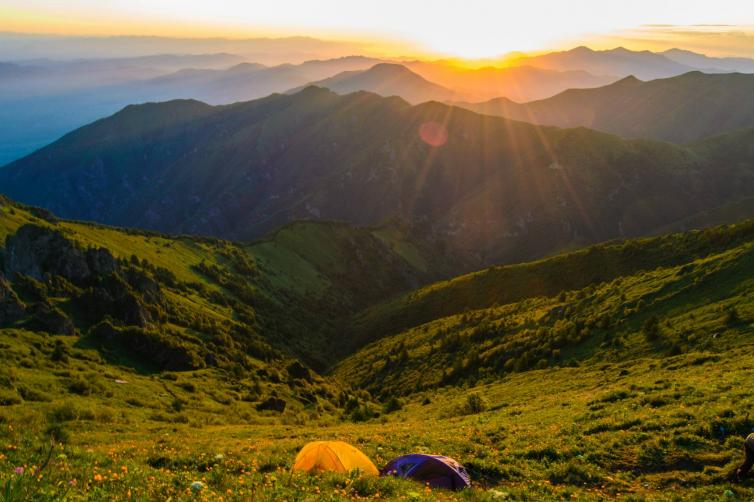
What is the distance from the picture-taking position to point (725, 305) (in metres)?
37.2

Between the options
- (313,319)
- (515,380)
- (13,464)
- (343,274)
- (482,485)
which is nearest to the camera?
(13,464)

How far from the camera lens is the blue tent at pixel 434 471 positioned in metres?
16.0

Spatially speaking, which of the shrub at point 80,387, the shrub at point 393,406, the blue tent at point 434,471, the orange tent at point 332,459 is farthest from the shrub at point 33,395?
the shrub at point 393,406

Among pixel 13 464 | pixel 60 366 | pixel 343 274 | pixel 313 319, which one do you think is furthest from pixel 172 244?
pixel 13 464

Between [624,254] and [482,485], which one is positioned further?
[624,254]

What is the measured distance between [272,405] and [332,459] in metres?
28.6

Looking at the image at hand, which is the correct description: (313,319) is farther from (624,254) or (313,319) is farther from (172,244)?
(624,254)

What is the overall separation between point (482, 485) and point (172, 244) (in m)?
97.0

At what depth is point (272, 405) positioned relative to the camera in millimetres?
43500

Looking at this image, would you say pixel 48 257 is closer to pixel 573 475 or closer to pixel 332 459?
pixel 332 459

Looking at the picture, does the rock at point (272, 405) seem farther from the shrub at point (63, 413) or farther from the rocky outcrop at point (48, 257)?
the rocky outcrop at point (48, 257)

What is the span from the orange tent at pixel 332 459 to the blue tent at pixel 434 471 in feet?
3.24

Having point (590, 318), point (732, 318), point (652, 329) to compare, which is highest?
point (732, 318)

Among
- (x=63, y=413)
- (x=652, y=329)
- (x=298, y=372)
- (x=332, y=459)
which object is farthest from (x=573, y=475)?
(x=298, y=372)
